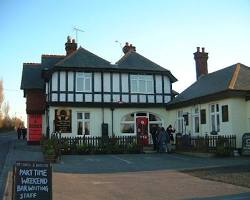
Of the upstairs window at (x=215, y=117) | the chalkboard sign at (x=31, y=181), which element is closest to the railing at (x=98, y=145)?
the upstairs window at (x=215, y=117)

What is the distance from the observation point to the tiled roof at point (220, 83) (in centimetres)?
2553

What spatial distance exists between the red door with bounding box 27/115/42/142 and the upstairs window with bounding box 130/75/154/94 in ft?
32.3

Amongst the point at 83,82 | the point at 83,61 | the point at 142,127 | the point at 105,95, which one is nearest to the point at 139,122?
the point at 142,127

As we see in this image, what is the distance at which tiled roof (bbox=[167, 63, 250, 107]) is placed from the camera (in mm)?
25531

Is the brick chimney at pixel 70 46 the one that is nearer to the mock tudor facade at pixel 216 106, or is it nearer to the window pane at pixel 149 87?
the window pane at pixel 149 87

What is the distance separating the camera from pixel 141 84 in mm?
33625

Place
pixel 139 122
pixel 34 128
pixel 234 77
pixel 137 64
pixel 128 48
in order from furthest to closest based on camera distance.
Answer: pixel 34 128 → pixel 128 48 → pixel 137 64 → pixel 139 122 → pixel 234 77

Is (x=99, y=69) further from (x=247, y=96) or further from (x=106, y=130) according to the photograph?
(x=247, y=96)

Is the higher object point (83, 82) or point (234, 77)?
point (83, 82)

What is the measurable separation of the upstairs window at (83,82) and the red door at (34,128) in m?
A: 7.82

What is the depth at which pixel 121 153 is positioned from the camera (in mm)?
27422

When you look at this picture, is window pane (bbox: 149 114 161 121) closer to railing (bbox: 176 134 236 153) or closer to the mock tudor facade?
the mock tudor facade

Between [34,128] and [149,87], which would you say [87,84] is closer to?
[149,87]

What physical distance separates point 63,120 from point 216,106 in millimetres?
11109
